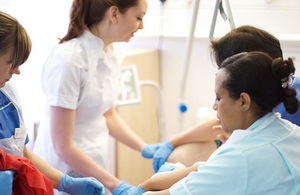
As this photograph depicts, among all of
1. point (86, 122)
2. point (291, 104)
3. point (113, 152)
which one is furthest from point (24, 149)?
point (113, 152)

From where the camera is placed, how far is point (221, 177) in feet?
2.82

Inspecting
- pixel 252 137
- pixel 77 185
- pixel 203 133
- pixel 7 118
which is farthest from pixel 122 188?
pixel 252 137

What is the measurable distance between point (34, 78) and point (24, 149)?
1.96 feet

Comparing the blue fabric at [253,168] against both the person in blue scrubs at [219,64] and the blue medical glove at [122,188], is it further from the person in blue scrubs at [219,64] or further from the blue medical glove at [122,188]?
the blue medical glove at [122,188]

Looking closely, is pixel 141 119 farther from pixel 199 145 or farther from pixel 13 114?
pixel 13 114

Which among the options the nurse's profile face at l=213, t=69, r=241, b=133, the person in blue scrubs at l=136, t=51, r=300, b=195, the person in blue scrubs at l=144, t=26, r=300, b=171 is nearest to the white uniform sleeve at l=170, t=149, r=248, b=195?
the person in blue scrubs at l=136, t=51, r=300, b=195

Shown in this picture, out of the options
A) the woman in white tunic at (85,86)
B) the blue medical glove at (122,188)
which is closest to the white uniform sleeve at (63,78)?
the woman in white tunic at (85,86)

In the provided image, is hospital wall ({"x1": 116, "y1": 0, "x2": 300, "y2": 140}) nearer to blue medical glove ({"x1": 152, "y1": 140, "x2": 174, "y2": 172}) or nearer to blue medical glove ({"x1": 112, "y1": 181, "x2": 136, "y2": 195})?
blue medical glove ({"x1": 152, "y1": 140, "x2": 174, "y2": 172})

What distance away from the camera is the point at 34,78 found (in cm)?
174

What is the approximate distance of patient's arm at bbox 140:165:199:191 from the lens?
1.10m

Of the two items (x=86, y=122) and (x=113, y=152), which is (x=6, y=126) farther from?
(x=113, y=152)

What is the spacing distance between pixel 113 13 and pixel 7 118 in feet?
2.09

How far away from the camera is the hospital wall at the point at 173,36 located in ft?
5.52

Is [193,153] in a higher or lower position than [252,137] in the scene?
lower
